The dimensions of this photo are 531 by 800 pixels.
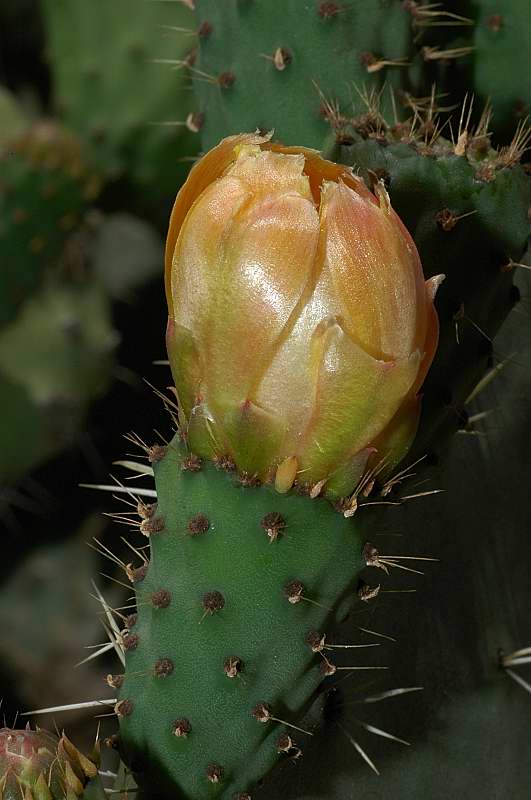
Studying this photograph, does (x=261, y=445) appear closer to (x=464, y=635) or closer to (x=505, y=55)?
(x=464, y=635)

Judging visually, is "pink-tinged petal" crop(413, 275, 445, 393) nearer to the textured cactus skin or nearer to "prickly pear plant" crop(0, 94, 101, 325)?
the textured cactus skin

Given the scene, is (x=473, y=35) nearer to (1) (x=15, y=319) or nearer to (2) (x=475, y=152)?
(2) (x=475, y=152)

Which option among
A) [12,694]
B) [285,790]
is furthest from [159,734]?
[12,694]

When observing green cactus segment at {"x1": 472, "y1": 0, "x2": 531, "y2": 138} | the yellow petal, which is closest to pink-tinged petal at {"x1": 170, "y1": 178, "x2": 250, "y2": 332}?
the yellow petal

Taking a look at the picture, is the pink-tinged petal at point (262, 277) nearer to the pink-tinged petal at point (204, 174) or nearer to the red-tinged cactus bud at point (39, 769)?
the pink-tinged petal at point (204, 174)

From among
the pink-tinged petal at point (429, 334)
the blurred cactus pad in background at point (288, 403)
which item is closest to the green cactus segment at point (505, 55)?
the blurred cactus pad in background at point (288, 403)

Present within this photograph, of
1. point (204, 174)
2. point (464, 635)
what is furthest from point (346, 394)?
point (464, 635)
